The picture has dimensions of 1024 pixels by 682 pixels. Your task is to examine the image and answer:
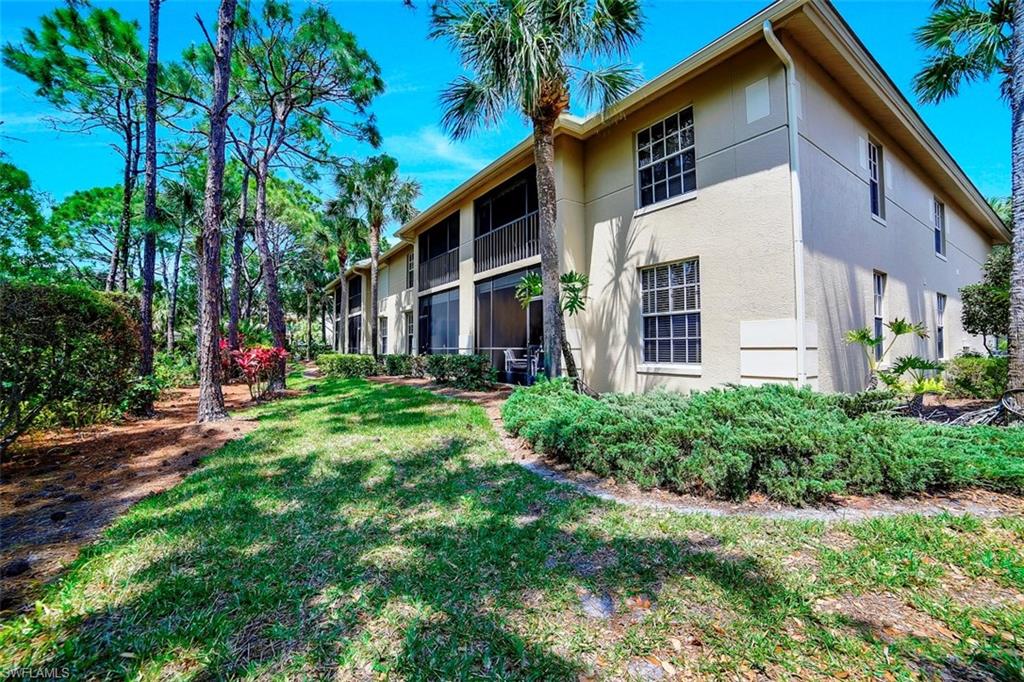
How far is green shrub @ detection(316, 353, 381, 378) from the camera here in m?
17.1

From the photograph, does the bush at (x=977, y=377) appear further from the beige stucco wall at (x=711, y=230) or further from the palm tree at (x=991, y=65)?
the beige stucco wall at (x=711, y=230)

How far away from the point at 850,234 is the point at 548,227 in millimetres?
5873

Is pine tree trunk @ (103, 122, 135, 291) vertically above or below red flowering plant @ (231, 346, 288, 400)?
above

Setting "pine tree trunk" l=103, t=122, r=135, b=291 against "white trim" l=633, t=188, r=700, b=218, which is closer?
"white trim" l=633, t=188, r=700, b=218

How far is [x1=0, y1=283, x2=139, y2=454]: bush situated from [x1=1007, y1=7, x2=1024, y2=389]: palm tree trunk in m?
12.8

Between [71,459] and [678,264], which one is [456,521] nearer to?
[71,459]

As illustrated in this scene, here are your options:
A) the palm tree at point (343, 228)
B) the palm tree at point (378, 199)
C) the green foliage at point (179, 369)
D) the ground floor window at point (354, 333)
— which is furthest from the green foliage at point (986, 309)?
the ground floor window at point (354, 333)

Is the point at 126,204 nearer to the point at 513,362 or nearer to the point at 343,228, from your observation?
the point at 343,228

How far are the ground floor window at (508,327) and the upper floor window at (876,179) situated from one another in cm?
771

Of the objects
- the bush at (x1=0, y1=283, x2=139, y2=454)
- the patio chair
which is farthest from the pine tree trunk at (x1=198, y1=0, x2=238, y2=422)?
the patio chair

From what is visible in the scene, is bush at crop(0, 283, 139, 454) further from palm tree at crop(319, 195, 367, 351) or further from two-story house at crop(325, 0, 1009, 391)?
palm tree at crop(319, 195, 367, 351)

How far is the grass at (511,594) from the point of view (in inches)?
79.4

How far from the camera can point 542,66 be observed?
7246 millimetres

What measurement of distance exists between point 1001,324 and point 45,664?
59.7ft
